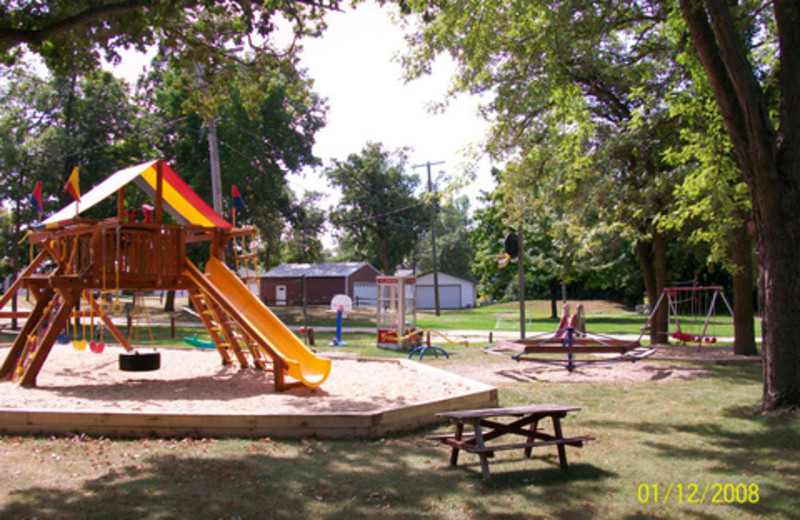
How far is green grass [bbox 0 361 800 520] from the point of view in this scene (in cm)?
481

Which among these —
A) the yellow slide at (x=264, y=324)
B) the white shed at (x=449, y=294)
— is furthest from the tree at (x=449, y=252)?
the yellow slide at (x=264, y=324)

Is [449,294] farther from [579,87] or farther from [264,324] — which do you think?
[264,324]

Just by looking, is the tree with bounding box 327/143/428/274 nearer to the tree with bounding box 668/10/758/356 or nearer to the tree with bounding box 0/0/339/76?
the tree with bounding box 668/10/758/356

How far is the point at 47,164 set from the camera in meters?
29.3

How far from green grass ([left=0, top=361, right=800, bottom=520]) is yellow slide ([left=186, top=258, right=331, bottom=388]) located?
2589mm

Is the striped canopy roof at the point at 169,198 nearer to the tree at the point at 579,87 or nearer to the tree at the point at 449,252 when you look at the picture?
the tree at the point at 579,87

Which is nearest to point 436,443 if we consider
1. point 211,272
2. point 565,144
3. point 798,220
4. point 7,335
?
point 798,220

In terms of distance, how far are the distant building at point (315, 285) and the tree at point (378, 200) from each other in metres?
6.85

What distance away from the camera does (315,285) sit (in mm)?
52875

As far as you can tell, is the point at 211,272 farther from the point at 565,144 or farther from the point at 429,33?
the point at 565,144

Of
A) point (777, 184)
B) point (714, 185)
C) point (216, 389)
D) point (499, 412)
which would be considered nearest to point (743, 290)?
point (714, 185)

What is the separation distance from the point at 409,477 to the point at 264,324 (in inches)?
216

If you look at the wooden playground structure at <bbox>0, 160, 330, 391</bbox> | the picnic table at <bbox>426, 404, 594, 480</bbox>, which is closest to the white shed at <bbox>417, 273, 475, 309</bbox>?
the wooden playground structure at <bbox>0, 160, 330, 391</bbox>

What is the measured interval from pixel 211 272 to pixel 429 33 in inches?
228
